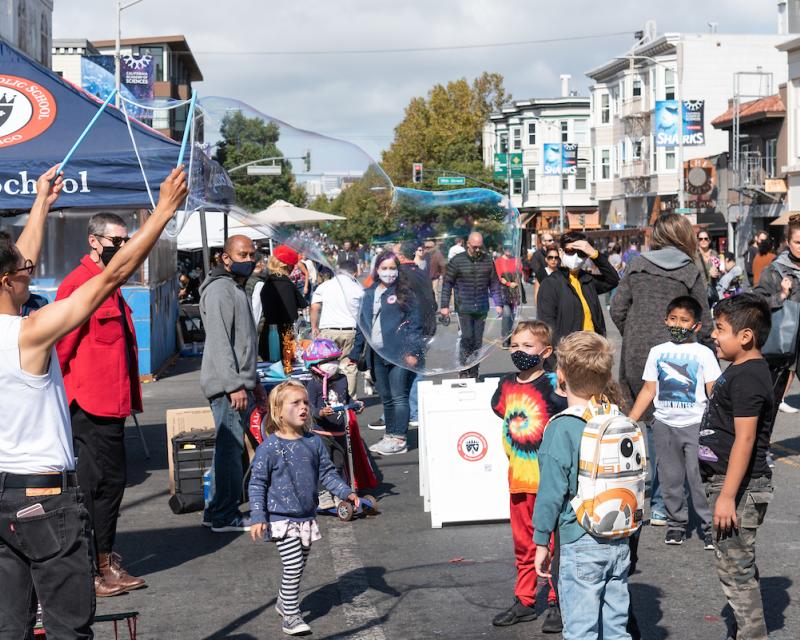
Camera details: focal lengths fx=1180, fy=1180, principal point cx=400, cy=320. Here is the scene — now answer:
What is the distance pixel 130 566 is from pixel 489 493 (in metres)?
→ 2.37

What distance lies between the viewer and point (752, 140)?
53688 millimetres

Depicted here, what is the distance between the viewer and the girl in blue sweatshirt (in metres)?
5.60

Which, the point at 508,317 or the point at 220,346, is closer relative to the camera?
the point at 220,346

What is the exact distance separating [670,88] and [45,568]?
70.0 m

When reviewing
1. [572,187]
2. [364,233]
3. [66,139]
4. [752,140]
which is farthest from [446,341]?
[572,187]

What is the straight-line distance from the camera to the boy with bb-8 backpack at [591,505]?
4273mm

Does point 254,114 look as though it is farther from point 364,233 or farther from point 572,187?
point 572,187

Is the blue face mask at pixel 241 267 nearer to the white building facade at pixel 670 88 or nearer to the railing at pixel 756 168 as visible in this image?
the railing at pixel 756 168

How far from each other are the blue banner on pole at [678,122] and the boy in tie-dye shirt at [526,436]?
49071 millimetres

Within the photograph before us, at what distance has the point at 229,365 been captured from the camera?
7312mm

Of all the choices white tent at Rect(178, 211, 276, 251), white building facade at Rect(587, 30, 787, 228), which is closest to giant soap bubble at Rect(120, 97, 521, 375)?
white tent at Rect(178, 211, 276, 251)

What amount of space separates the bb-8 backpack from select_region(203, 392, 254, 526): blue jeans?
359 centimetres

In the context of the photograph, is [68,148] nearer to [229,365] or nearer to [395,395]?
[395,395]

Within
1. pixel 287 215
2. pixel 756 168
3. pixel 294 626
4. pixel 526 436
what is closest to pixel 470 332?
pixel 287 215
